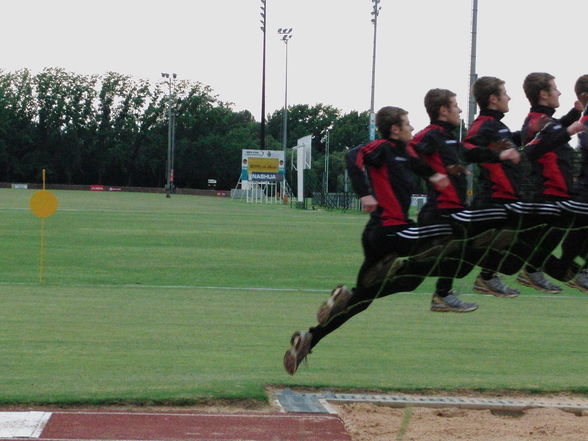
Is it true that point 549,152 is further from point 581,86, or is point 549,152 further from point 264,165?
point 264,165

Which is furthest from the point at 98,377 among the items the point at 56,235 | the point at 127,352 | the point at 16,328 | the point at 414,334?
the point at 56,235

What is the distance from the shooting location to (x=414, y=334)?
74.4ft

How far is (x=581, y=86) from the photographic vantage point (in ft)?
26.6

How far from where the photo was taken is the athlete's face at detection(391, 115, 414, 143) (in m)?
7.54

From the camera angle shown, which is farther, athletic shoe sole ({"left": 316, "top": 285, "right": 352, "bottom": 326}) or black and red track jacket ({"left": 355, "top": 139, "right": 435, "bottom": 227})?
athletic shoe sole ({"left": 316, "top": 285, "right": 352, "bottom": 326})

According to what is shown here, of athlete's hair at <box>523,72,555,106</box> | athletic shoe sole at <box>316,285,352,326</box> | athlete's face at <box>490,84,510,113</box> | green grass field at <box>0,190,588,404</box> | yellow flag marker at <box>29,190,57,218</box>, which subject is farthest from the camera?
green grass field at <box>0,190,588,404</box>

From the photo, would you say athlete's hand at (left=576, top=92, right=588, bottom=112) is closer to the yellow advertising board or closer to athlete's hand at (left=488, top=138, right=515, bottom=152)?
athlete's hand at (left=488, top=138, right=515, bottom=152)

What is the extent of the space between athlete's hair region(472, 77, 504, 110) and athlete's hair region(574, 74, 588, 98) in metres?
0.75

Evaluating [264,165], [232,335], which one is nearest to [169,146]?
[264,165]

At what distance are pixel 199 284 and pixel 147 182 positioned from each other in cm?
13972

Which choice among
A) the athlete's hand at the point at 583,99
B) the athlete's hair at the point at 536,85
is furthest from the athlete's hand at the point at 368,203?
the athlete's hand at the point at 583,99

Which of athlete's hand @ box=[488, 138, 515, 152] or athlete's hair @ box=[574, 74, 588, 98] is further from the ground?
athlete's hair @ box=[574, 74, 588, 98]

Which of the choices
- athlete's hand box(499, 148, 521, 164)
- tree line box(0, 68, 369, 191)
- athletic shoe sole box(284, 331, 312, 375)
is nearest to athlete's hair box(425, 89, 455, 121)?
athlete's hand box(499, 148, 521, 164)

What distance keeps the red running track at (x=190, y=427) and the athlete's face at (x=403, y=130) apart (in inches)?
325
